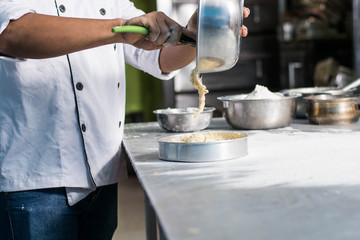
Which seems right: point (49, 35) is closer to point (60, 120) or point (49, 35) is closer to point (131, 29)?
point (131, 29)

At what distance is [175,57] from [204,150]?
68 cm

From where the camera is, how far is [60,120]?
1539mm

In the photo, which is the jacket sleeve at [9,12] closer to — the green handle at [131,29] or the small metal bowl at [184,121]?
the green handle at [131,29]

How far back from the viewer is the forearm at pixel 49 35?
4.14ft

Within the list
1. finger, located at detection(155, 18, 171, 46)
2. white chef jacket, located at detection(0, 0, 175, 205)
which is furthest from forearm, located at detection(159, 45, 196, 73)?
finger, located at detection(155, 18, 171, 46)

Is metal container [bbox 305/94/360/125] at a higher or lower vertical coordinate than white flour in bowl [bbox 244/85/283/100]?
lower

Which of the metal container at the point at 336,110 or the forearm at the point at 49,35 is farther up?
the forearm at the point at 49,35

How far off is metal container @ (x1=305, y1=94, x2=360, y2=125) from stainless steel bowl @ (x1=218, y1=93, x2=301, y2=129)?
0.41 ft

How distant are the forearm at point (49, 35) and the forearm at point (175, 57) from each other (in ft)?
1.81

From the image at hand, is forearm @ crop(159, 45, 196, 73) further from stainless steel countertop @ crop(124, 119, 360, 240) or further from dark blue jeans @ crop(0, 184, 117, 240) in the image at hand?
dark blue jeans @ crop(0, 184, 117, 240)

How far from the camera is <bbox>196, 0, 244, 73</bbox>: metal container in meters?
1.18

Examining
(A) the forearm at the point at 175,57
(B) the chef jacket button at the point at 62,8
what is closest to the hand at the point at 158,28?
(B) the chef jacket button at the point at 62,8

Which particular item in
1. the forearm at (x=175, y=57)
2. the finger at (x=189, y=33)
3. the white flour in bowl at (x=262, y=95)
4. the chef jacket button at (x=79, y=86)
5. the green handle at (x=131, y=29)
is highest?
the green handle at (x=131, y=29)

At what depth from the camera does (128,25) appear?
4.10 ft
